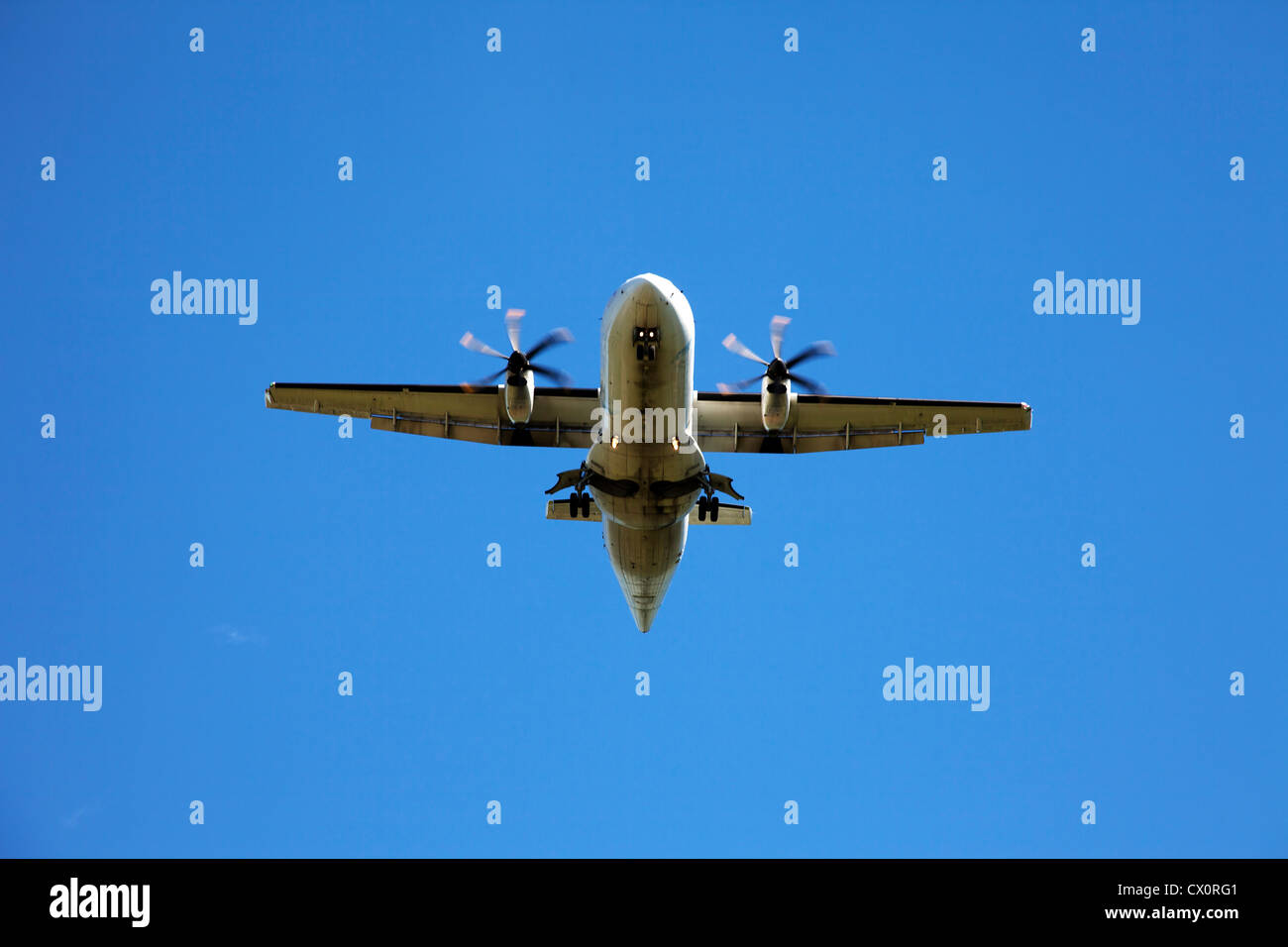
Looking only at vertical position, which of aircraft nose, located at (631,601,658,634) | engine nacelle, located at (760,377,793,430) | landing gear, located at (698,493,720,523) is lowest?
aircraft nose, located at (631,601,658,634)

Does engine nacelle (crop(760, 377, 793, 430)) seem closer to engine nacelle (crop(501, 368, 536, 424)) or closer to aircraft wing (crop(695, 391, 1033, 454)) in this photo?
aircraft wing (crop(695, 391, 1033, 454))

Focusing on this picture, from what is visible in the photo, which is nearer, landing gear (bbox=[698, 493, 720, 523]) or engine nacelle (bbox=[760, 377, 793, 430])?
engine nacelle (bbox=[760, 377, 793, 430])

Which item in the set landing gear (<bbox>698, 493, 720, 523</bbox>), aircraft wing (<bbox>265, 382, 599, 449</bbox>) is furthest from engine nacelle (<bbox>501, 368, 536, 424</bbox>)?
landing gear (<bbox>698, 493, 720, 523</bbox>)

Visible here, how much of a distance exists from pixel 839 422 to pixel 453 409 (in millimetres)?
9774

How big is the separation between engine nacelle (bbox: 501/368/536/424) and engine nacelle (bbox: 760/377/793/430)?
201 inches

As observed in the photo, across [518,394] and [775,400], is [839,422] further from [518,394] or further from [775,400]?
[518,394]

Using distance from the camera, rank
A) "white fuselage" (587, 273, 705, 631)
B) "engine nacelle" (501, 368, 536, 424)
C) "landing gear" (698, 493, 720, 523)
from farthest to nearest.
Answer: "landing gear" (698, 493, 720, 523) → "engine nacelle" (501, 368, 536, 424) → "white fuselage" (587, 273, 705, 631)

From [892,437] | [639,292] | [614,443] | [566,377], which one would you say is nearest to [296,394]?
[566,377]

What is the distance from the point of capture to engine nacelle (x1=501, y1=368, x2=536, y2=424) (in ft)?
68.7

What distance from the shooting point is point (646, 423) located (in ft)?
65.1

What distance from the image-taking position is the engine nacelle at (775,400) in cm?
2123

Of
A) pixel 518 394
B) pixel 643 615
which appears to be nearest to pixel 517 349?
pixel 518 394

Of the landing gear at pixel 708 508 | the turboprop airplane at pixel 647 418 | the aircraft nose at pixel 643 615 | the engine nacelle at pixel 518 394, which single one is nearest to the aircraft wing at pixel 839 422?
the turboprop airplane at pixel 647 418
